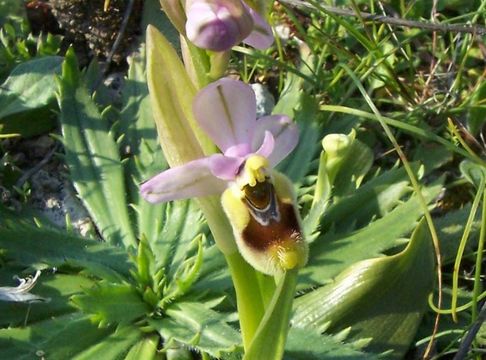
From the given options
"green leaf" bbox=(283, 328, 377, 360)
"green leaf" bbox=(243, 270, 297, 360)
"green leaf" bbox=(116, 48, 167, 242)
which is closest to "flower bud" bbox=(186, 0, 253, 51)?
"green leaf" bbox=(243, 270, 297, 360)

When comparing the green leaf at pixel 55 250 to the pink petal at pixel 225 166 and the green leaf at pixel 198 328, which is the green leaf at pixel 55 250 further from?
the pink petal at pixel 225 166

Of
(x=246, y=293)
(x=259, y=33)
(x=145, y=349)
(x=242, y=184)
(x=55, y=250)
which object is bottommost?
(x=145, y=349)

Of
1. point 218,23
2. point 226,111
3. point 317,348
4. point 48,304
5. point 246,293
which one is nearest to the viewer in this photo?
point 218,23

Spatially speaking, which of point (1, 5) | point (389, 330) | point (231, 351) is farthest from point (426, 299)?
point (1, 5)

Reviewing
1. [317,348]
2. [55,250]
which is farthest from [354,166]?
[55,250]

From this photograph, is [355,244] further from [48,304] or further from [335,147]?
[48,304]
